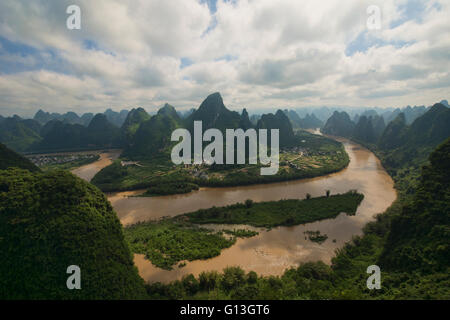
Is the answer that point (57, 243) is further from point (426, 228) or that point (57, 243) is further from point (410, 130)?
point (410, 130)

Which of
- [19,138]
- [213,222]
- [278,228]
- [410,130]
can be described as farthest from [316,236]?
[19,138]

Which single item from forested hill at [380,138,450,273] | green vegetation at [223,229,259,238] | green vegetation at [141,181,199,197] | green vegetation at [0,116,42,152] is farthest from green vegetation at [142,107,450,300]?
green vegetation at [0,116,42,152]

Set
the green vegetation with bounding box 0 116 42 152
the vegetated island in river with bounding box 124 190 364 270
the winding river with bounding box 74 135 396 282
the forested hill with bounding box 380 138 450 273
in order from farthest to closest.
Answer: the green vegetation with bounding box 0 116 42 152, the vegetated island in river with bounding box 124 190 364 270, the winding river with bounding box 74 135 396 282, the forested hill with bounding box 380 138 450 273

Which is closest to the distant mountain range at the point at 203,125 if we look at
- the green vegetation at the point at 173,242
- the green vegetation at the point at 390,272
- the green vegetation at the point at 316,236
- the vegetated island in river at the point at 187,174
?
the vegetated island in river at the point at 187,174

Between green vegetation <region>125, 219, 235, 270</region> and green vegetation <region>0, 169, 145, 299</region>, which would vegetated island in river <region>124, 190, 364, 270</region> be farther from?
green vegetation <region>0, 169, 145, 299</region>

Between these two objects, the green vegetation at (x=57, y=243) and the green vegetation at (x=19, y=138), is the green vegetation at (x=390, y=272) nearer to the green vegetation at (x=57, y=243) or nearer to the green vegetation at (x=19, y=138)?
the green vegetation at (x=57, y=243)
